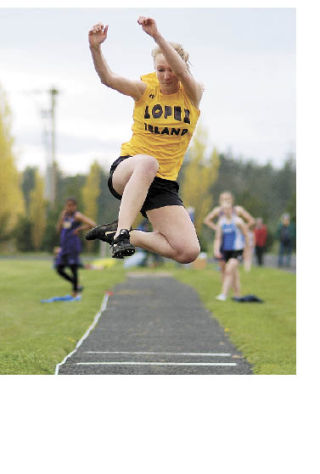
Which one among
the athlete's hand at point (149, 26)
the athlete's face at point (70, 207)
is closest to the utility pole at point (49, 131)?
the athlete's face at point (70, 207)

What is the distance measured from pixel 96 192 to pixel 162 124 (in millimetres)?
17077

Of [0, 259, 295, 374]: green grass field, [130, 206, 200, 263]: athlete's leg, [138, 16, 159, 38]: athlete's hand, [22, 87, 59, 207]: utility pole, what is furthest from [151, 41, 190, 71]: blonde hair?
[22, 87, 59, 207]: utility pole

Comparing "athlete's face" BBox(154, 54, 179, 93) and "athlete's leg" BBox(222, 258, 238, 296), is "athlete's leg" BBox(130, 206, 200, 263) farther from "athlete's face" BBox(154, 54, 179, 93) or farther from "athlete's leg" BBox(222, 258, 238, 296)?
"athlete's leg" BBox(222, 258, 238, 296)

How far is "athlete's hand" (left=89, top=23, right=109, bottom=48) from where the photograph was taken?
3172 mm

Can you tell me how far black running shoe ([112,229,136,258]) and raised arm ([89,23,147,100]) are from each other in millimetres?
748

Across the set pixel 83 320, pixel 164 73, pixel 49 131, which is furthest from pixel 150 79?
pixel 49 131

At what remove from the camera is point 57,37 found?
6969 mm

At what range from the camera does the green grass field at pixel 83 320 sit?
19.3 ft

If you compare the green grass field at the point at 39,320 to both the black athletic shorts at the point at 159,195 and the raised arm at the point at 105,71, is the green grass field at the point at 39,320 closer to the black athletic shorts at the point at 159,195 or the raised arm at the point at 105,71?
the black athletic shorts at the point at 159,195

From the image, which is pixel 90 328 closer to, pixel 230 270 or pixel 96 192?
pixel 230 270

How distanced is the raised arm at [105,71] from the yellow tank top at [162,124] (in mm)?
84

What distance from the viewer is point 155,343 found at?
6688mm
